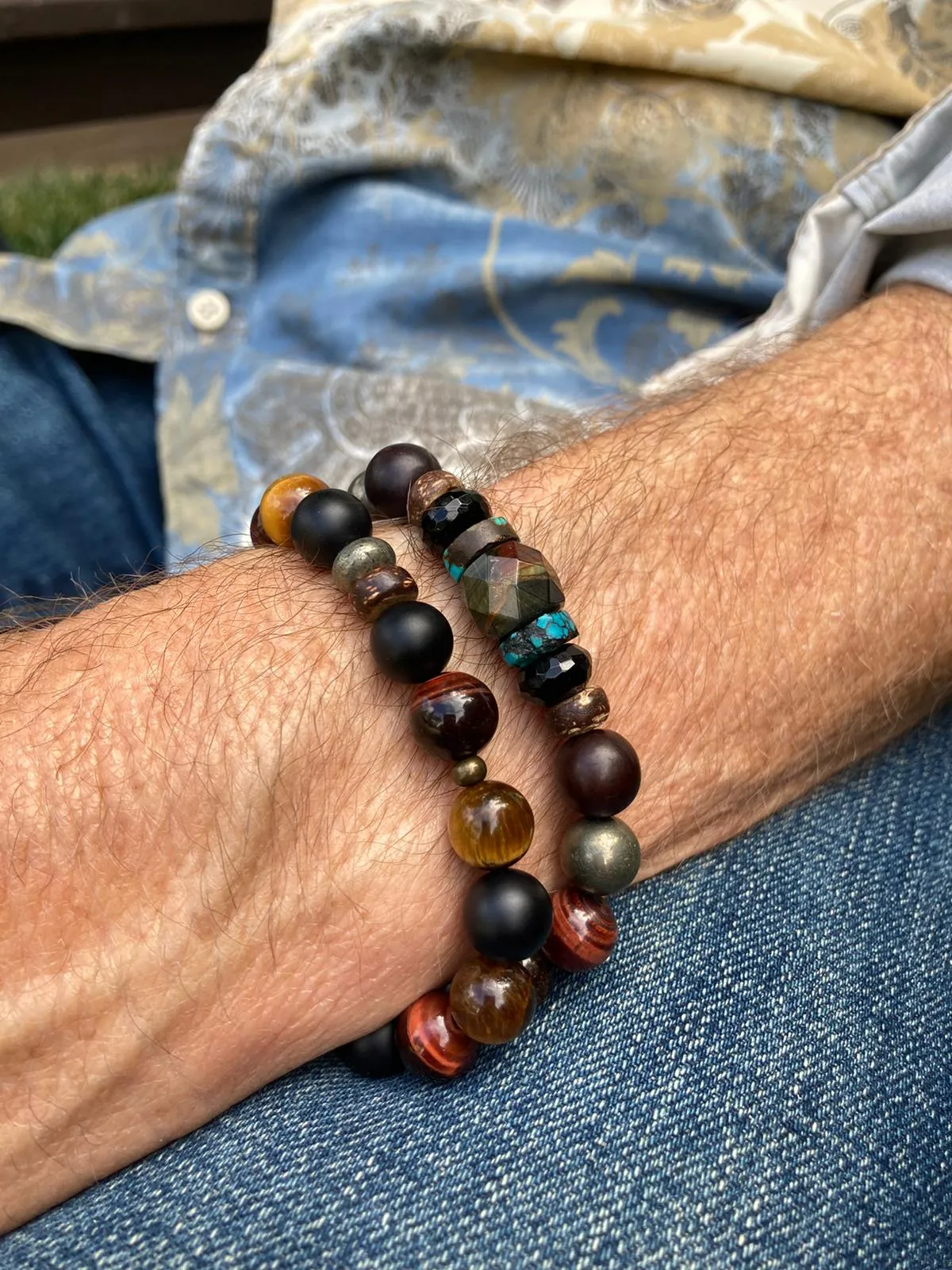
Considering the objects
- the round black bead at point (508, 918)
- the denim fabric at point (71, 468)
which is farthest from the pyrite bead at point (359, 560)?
the denim fabric at point (71, 468)

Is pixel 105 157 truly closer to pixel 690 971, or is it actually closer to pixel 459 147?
pixel 459 147

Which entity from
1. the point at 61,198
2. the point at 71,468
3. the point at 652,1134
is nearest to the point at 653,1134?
the point at 652,1134

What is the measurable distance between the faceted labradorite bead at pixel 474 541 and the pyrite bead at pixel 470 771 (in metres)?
0.13

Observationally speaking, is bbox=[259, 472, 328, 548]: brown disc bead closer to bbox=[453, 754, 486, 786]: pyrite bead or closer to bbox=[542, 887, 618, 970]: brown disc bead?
bbox=[453, 754, 486, 786]: pyrite bead

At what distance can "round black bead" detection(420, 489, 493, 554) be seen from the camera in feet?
2.38

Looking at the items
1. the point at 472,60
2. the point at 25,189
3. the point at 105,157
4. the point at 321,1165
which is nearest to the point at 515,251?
the point at 472,60

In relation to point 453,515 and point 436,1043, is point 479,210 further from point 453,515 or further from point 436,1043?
point 436,1043

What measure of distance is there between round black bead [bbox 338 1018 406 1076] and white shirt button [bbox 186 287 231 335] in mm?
906

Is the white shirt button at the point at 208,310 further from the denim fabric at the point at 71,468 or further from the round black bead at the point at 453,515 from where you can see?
the round black bead at the point at 453,515

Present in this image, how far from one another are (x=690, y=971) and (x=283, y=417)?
0.80 meters

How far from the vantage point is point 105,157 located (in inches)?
140

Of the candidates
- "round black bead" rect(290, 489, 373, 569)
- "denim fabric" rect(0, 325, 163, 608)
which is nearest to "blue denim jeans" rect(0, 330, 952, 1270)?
"round black bead" rect(290, 489, 373, 569)

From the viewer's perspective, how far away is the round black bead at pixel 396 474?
782 millimetres

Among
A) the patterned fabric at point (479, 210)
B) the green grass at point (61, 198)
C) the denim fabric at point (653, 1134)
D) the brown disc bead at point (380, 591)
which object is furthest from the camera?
the green grass at point (61, 198)
